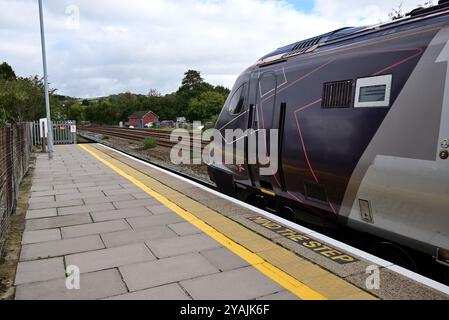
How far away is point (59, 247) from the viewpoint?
461 centimetres

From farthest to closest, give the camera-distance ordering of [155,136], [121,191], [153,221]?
[155,136]
[121,191]
[153,221]

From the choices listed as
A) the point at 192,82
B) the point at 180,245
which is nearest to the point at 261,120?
the point at 180,245

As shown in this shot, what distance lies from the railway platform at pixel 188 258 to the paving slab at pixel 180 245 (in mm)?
12

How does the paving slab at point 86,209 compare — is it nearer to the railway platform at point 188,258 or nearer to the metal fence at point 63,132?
the railway platform at point 188,258

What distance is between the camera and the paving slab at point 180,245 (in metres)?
4.38

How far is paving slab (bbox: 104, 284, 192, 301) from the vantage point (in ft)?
10.8

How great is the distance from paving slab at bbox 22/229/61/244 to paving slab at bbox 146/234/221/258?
4.42 ft

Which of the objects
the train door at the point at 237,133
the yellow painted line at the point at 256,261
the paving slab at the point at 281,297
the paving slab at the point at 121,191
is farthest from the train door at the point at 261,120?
the paving slab at the point at 121,191

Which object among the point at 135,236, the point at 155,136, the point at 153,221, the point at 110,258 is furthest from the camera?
the point at 155,136

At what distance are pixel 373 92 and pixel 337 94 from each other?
0.56m

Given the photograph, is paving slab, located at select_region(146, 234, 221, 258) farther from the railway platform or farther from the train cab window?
the train cab window

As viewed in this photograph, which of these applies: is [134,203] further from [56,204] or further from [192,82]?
[192,82]

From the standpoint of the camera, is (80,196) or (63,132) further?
(63,132)
